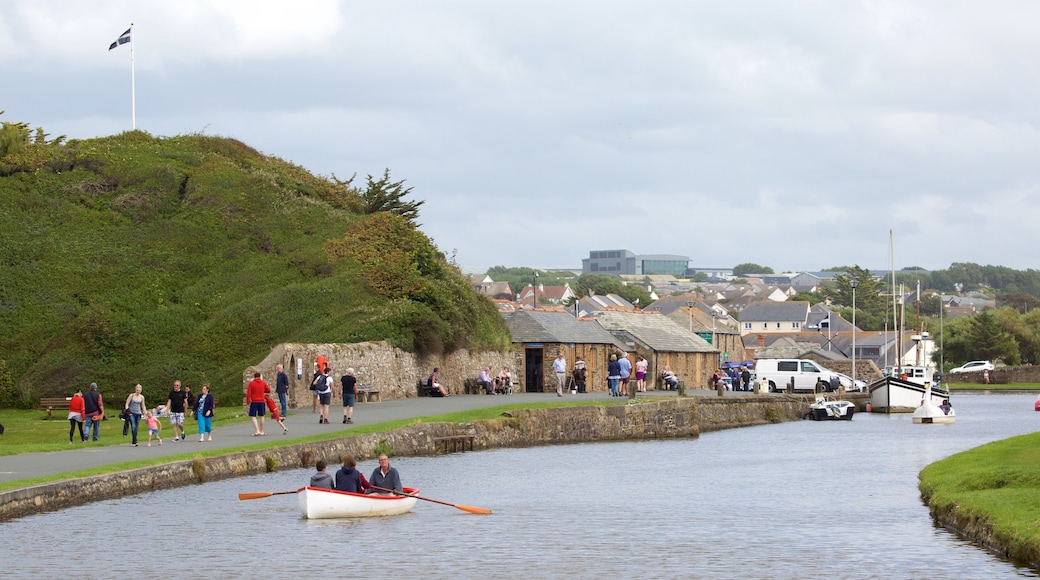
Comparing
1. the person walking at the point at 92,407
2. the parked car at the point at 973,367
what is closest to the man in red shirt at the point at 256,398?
the person walking at the point at 92,407

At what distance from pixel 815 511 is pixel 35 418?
1279 inches

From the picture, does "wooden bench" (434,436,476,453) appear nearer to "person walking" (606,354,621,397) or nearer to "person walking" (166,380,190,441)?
"person walking" (166,380,190,441)

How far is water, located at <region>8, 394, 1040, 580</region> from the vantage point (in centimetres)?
2248

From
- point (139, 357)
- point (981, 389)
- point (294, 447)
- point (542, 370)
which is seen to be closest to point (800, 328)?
point (981, 389)

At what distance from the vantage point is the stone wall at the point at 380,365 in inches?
1945

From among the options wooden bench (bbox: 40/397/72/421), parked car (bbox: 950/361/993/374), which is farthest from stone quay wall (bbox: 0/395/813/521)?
parked car (bbox: 950/361/993/374)

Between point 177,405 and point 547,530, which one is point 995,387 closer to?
point 177,405

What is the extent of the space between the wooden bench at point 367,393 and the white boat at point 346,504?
24.4m

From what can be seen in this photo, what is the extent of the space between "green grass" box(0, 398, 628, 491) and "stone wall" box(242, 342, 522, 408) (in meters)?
2.37

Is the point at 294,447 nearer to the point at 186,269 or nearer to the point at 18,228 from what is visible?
the point at 186,269

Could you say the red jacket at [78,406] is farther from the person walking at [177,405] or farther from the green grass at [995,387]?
the green grass at [995,387]

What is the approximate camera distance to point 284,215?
71.4 meters

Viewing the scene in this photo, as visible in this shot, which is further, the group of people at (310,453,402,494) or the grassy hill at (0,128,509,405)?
the grassy hill at (0,128,509,405)

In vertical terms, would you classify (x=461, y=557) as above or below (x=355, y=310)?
below
